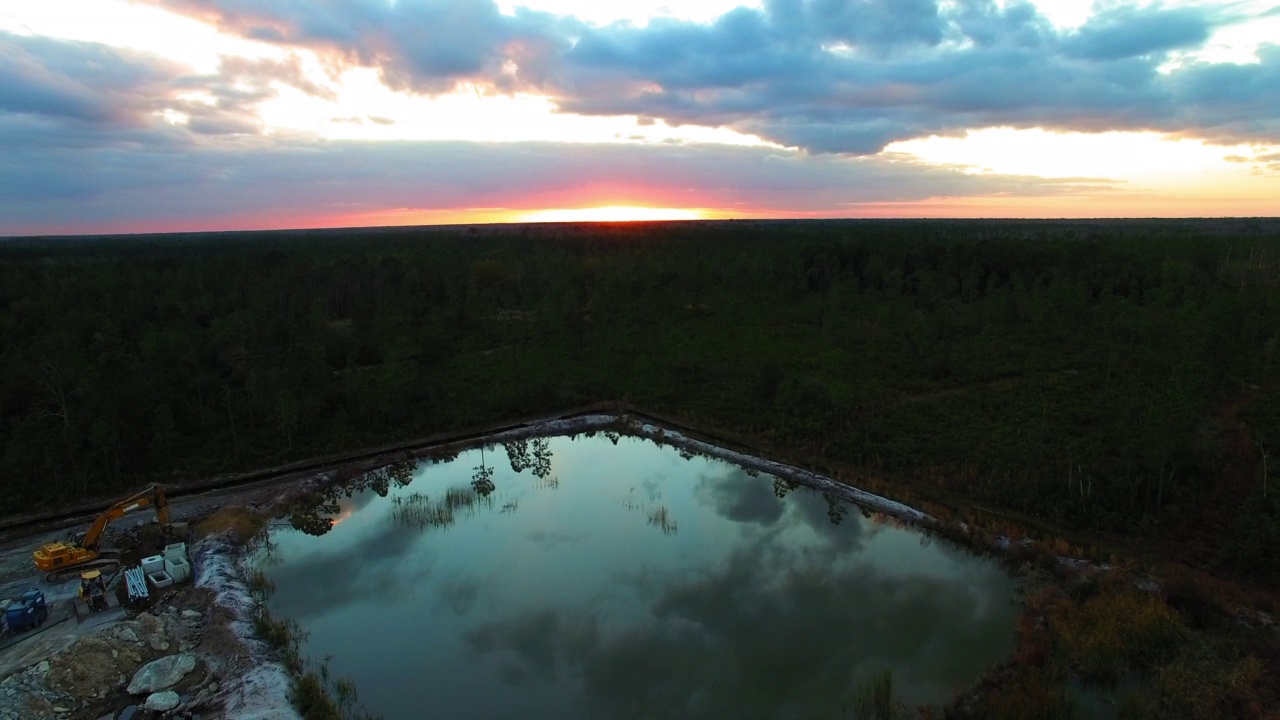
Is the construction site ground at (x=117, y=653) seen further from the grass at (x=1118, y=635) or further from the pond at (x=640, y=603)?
the grass at (x=1118, y=635)

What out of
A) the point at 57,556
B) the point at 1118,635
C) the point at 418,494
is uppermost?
the point at 57,556

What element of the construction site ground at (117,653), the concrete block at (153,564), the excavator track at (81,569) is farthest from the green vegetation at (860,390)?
the construction site ground at (117,653)

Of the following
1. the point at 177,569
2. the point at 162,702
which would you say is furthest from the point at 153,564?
the point at 162,702

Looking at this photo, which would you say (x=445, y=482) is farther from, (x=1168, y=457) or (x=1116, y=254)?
(x=1116, y=254)

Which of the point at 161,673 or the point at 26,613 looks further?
the point at 26,613

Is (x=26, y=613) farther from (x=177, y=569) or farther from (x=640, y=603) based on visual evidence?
(x=640, y=603)

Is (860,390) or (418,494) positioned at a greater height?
(860,390)
